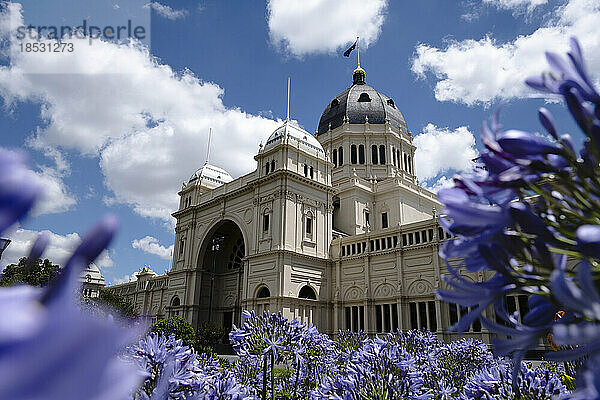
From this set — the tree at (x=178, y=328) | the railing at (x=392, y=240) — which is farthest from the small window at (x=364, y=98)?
the tree at (x=178, y=328)

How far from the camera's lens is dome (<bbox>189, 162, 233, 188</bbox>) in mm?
39725

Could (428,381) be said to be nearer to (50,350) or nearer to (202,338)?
(50,350)

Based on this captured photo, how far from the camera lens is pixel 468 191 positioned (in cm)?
132

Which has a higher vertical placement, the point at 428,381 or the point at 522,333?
the point at 522,333

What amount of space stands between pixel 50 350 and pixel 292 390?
5.72 meters

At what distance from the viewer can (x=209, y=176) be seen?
A: 40.6 metres

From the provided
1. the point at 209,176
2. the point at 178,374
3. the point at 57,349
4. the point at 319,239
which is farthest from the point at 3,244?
the point at 209,176

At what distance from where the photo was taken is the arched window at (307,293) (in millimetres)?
28984

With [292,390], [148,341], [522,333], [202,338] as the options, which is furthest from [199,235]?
[522,333]

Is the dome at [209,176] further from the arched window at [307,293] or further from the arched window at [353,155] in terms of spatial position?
the arched window at [307,293]

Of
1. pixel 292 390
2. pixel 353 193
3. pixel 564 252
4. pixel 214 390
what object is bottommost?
pixel 292 390

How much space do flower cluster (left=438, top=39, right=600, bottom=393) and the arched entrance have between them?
33698 mm

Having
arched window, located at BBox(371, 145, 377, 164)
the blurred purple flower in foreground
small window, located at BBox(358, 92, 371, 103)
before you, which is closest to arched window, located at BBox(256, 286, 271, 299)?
arched window, located at BBox(371, 145, 377, 164)

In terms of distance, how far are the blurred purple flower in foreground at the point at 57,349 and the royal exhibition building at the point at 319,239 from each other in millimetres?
22806
